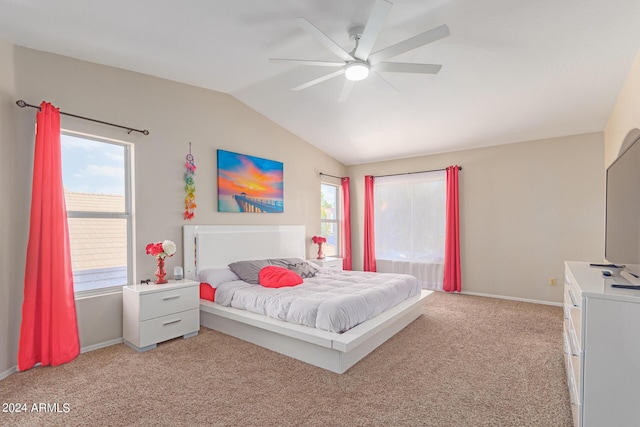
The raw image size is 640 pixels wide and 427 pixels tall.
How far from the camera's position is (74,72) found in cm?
300

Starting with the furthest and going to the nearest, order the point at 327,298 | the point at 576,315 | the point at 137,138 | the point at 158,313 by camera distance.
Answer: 1. the point at 137,138
2. the point at 158,313
3. the point at 327,298
4. the point at 576,315

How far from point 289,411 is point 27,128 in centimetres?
310

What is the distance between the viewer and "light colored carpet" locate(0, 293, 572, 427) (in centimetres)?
196

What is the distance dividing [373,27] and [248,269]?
113 inches

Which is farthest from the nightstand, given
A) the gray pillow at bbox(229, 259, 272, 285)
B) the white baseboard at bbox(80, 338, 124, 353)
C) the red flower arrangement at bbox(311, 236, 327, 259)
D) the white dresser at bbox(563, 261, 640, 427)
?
the white dresser at bbox(563, 261, 640, 427)

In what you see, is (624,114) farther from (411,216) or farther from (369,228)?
(369,228)

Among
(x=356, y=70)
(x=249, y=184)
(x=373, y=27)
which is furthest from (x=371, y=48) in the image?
(x=249, y=184)

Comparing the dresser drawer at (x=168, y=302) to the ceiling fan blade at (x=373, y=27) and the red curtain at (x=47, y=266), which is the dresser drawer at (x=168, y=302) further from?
the ceiling fan blade at (x=373, y=27)

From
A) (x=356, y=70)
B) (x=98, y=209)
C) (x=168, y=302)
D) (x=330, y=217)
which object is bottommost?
(x=168, y=302)

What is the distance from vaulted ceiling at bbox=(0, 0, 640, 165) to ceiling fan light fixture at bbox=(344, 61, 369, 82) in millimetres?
345

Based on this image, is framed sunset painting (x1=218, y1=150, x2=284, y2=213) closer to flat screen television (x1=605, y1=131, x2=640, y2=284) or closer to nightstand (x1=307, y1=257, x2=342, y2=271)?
nightstand (x1=307, y1=257, x2=342, y2=271)

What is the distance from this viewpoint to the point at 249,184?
181 inches

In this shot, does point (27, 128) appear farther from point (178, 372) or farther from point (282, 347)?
point (282, 347)

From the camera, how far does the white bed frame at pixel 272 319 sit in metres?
2.56
